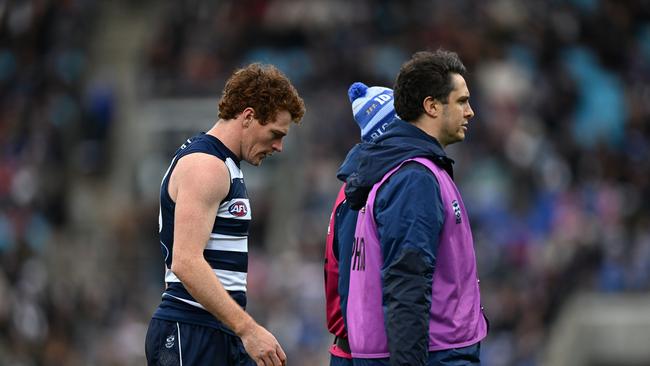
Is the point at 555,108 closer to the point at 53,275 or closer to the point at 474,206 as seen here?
the point at 474,206

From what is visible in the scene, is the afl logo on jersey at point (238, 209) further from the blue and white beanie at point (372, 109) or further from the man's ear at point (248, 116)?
the blue and white beanie at point (372, 109)

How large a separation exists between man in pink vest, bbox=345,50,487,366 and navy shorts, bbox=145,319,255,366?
0.57 m

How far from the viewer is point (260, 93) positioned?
5.60m

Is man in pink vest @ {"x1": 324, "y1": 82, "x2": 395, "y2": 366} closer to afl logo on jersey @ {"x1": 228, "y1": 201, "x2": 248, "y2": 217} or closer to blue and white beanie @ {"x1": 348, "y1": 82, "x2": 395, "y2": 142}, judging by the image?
blue and white beanie @ {"x1": 348, "y1": 82, "x2": 395, "y2": 142}

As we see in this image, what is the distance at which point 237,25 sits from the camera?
1917 centimetres

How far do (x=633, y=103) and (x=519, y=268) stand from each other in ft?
10.8

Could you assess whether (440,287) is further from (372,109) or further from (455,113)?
(372,109)

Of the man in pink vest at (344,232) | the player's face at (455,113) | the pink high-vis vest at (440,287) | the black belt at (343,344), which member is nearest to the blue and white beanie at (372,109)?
the man in pink vest at (344,232)

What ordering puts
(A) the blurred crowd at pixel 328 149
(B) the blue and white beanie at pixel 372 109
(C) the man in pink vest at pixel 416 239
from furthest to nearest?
(A) the blurred crowd at pixel 328 149, (B) the blue and white beanie at pixel 372 109, (C) the man in pink vest at pixel 416 239

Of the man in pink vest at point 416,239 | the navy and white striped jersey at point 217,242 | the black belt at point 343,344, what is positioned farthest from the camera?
the black belt at point 343,344

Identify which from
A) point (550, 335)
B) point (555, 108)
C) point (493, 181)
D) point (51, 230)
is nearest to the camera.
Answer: point (550, 335)

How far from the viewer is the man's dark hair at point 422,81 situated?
5391mm

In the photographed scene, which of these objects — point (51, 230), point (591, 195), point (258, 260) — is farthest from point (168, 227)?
point (51, 230)

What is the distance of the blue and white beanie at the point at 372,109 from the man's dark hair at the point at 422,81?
1.35 ft
